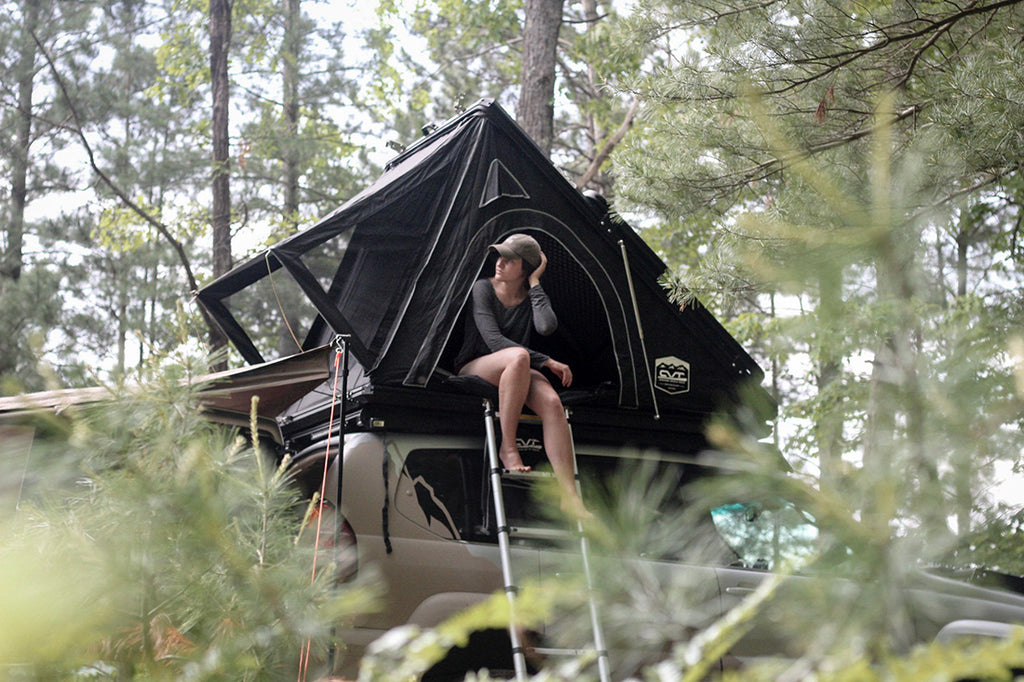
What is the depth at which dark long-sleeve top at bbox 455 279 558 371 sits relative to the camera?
17.8 feet

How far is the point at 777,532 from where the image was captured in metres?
1.17

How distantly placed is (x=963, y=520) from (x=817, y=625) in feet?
0.65

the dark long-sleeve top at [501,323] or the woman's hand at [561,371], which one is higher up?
the dark long-sleeve top at [501,323]

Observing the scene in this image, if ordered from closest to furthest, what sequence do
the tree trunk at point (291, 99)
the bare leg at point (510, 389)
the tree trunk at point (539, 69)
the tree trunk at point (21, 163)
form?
the bare leg at point (510, 389), the tree trunk at point (539, 69), the tree trunk at point (291, 99), the tree trunk at point (21, 163)

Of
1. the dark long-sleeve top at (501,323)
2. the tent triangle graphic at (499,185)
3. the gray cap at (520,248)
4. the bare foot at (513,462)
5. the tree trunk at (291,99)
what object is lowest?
the bare foot at (513,462)

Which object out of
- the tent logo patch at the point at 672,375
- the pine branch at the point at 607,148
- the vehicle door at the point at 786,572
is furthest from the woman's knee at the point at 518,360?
the pine branch at the point at 607,148

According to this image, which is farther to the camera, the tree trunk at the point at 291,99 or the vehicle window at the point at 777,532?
the tree trunk at the point at 291,99

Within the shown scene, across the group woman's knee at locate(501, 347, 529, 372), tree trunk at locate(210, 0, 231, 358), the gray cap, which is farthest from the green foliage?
tree trunk at locate(210, 0, 231, 358)

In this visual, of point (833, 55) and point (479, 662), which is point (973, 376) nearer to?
point (479, 662)

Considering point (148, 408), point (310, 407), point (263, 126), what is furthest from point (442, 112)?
point (148, 408)

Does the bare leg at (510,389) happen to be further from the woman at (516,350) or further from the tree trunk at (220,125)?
the tree trunk at (220,125)

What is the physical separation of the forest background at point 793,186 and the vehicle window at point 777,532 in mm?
60

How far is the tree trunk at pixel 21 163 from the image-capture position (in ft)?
59.7

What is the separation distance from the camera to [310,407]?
615 cm
